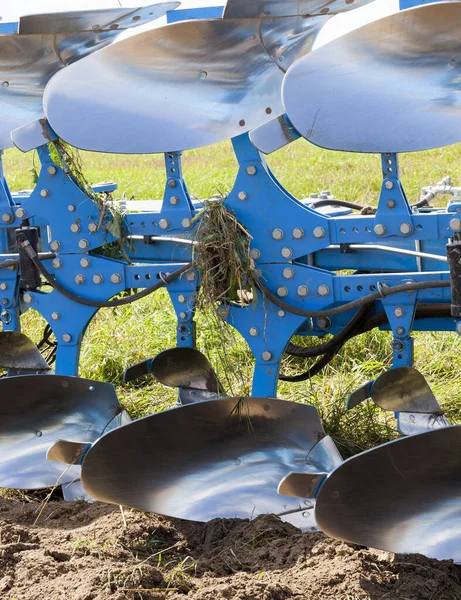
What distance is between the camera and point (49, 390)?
3.49 metres

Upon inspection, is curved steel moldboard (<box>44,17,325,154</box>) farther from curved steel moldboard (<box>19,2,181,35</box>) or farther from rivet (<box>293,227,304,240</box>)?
rivet (<box>293,227,304,240</box>)

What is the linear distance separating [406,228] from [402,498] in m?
0.86

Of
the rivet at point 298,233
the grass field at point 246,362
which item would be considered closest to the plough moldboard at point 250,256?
the rivet at point 298,233

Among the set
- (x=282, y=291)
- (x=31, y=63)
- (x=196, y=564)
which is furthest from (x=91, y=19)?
(x=196, y=564)

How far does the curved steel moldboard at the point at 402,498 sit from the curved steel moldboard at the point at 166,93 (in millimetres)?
1281

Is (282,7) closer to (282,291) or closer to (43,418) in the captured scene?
(282,291)

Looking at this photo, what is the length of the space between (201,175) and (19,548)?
8551 mm

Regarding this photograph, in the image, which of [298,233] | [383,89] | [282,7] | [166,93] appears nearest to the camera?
[383,89]

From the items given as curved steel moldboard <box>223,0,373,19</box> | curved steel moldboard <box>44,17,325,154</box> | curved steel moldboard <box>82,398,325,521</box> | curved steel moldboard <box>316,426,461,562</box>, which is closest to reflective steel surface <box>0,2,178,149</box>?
curved steel moldboard <box>44,17,325,154</box>

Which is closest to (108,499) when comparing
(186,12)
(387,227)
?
(387,227)

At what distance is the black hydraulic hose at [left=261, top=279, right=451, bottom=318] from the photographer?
2848mm

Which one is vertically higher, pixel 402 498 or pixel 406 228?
pixel 406 228

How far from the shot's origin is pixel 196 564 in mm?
2600

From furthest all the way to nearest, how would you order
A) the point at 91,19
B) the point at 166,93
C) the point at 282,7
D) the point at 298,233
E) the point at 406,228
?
the point at 91,19 → the point at 166,93 → the point at 298,233 → the point at 282,7 → the point at 406,228
